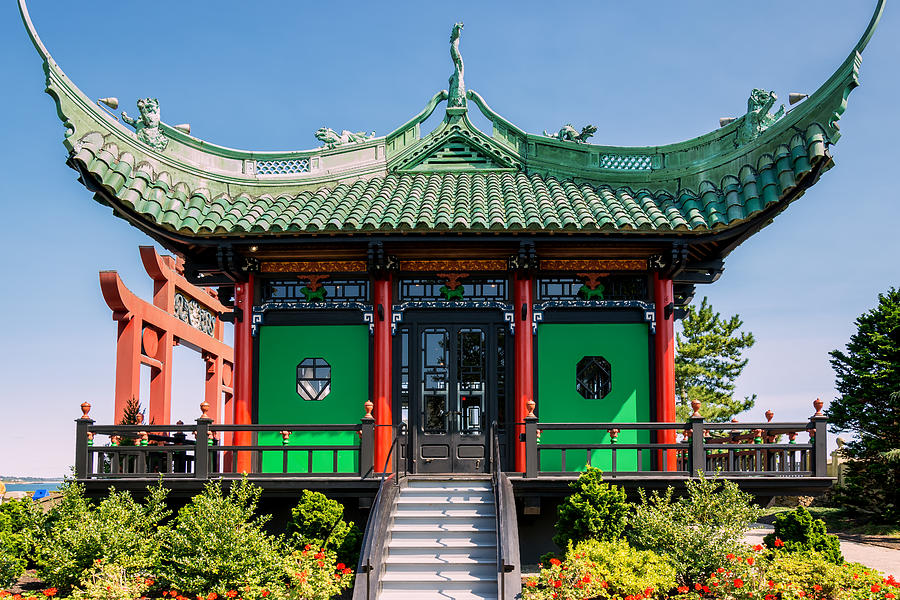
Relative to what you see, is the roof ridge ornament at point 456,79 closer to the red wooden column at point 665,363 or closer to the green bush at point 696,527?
the red wooden column at point 665,363

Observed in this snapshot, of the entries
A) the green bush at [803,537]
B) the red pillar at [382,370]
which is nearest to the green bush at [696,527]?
the green bush at [803,537]

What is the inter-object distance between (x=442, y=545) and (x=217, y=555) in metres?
2.98

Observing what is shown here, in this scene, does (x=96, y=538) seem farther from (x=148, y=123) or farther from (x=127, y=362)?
(x=127, y=362)

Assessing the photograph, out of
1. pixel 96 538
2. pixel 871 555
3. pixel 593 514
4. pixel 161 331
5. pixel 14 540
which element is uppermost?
pixel 161 331

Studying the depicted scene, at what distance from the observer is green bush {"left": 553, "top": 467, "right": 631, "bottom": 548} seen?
12539mm

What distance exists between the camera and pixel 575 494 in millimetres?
12969

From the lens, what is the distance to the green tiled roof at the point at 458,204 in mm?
14695

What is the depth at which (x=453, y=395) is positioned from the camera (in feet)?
53.0

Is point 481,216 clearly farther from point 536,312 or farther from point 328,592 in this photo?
point 328,592

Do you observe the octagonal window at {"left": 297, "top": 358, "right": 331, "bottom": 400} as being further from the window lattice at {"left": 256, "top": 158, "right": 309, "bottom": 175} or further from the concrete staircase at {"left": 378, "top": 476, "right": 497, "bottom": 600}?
the window lattice at {"left": 256, "top": 158, "right": 309, "bottom": 175}

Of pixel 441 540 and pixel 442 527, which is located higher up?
pixel 442 527

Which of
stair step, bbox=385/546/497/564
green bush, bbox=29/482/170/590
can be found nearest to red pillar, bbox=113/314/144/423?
green bush, bbox=29/482/170/590

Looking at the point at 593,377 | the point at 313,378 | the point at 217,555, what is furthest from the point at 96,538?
the point at 593,377

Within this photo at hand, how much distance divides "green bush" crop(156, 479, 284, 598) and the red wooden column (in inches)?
276
